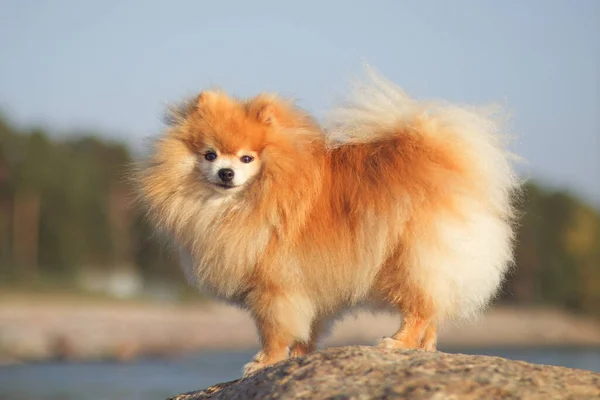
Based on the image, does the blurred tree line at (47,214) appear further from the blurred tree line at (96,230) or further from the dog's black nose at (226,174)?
the dog's black nose at (226,174)

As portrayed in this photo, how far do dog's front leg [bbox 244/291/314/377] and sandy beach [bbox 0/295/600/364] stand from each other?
15232 mm

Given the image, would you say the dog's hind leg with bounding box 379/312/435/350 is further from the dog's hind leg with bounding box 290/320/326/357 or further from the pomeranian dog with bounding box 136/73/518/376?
the dog's hind leg with bounding box 290/320/326/357

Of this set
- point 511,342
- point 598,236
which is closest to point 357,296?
point 511,342

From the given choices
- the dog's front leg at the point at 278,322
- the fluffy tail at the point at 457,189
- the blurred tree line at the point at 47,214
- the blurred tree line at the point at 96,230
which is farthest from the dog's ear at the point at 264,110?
the blurred tree line at the point at 47,214

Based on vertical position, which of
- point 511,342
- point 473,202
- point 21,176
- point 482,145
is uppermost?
point 482,145

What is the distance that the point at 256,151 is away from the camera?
5.73 m

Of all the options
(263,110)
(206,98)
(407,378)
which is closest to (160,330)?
(206,98)

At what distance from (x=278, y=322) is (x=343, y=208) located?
2.79ft

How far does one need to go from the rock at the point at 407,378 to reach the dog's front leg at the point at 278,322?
0.91 meters

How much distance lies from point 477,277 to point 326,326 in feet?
3.99

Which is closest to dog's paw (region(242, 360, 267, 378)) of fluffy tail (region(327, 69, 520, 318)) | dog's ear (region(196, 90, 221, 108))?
fluffy tail (region(327, 69, 520, 318))

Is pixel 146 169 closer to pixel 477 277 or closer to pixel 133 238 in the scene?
pixel 477 277

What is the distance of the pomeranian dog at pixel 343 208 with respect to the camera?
546cm

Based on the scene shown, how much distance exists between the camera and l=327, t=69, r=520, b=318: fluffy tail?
17.8 feet
